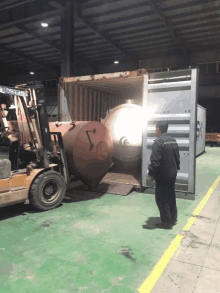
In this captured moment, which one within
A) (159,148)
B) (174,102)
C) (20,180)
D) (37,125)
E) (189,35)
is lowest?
(20,180)

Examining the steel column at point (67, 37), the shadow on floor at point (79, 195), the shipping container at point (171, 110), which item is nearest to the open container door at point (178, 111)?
the shipping container at point (171, 110)

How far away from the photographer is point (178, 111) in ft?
19.6

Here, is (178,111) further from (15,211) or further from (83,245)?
(15,211)

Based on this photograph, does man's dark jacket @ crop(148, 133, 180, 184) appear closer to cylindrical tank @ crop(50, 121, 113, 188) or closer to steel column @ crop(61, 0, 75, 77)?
cylindrical tank @ crop(50, 121, 113, 188)

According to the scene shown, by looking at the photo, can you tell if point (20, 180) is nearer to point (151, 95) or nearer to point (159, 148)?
point (159, 148)

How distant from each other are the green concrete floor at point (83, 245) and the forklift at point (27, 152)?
1.39 feet

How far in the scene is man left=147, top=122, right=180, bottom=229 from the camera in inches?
163

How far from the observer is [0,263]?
3213 mm

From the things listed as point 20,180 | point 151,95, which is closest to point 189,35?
point 151,95

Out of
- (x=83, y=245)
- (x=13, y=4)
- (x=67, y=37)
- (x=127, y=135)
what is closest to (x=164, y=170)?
(x=83, y=245)

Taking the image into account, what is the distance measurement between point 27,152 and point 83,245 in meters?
2.56

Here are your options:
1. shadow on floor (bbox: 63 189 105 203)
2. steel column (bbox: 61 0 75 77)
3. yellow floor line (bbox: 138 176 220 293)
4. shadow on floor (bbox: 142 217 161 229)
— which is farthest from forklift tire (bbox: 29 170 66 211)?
steel column (bbox: 61 0 75 77)

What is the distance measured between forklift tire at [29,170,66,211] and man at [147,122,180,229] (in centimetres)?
222

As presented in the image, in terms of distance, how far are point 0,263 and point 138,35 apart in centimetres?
1623
